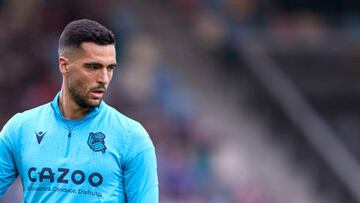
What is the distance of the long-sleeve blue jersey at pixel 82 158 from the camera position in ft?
17.1

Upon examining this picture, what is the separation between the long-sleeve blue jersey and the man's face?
15 centimetres

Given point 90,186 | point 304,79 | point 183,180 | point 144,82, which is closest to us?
point 90,186

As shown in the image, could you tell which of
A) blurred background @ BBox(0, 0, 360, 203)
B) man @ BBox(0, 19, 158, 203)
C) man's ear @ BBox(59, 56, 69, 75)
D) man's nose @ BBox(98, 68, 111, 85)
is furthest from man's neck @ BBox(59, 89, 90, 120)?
blurred background @ BBox(0, 0, 360, 203)

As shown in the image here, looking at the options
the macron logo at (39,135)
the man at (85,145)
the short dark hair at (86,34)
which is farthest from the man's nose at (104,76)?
the macron logo at (39,135)

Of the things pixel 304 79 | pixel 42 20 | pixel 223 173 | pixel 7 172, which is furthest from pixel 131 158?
pixel 304 79

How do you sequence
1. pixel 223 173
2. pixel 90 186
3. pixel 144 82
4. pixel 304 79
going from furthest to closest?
pixel 304 79, pixel 144 82, pixel 223 173, pixel 90 186

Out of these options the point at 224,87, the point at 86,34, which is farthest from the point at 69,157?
the point at 224,87

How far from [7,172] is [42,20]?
29.6ft

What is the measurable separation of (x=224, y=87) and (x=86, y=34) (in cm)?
976

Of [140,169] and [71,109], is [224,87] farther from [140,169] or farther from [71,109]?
[140,169]

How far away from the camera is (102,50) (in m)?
5.23

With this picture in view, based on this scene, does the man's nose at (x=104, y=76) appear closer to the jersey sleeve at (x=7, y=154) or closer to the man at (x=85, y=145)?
the man at (x=85, y=145)

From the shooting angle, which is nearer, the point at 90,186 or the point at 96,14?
the point at 90,186

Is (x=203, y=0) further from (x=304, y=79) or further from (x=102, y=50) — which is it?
(x=102, y=50)
